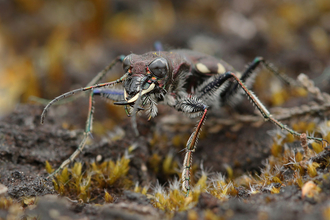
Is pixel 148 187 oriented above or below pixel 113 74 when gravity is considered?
below

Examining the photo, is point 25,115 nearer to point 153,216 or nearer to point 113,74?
point 113,74

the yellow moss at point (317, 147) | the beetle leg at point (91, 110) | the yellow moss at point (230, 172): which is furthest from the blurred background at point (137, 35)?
the yellow moss at point (317, 147)

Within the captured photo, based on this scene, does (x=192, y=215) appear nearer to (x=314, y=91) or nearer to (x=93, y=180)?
(x=93, y=180)

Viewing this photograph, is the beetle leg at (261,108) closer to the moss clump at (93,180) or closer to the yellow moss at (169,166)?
the yellow moss at (169,166)

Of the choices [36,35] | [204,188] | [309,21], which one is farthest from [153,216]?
[309,21]

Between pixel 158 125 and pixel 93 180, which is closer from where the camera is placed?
pixel 93 180

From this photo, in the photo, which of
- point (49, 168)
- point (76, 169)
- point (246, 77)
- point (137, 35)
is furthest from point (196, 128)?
point (137, 35)
